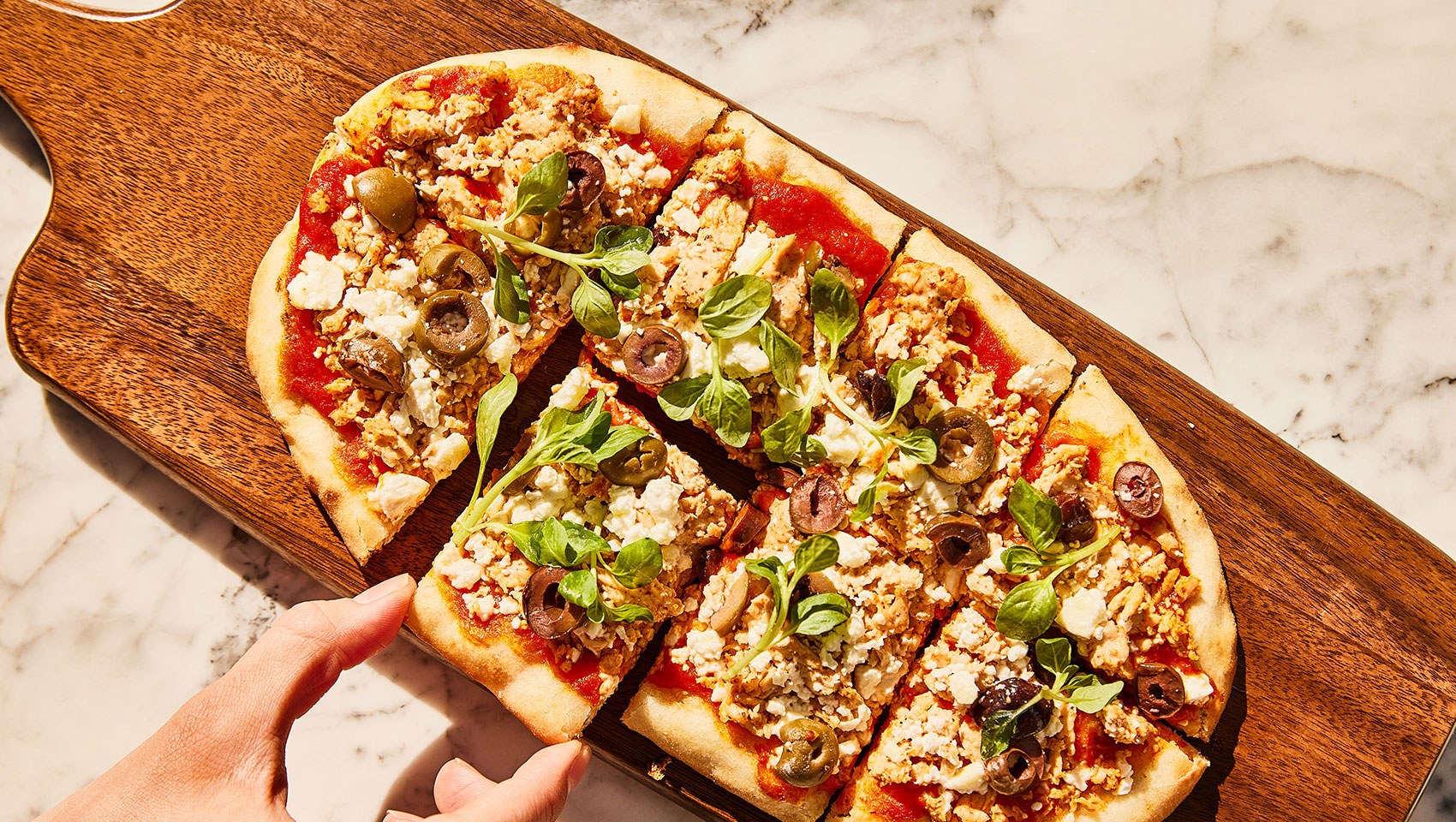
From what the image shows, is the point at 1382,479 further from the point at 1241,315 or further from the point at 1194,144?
the point at 1194,144

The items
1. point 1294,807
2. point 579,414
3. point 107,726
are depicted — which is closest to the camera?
point 579,414

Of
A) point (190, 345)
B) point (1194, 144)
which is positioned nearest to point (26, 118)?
point (190, 345)

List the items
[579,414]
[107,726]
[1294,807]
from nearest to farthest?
Answer: [579,414], [1294,807], [107,726]

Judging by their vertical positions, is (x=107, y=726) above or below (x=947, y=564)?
below

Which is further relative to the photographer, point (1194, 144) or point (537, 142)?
point (1194, 144)

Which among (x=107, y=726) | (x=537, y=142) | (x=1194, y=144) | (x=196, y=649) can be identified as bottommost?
(x=107, y=726)

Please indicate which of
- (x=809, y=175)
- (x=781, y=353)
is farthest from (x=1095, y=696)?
(x=809, y=175)

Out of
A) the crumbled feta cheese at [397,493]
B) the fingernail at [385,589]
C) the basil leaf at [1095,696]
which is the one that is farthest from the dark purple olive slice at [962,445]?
the fingernail at [385,589]

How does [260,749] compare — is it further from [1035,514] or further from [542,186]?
[1035,514]
